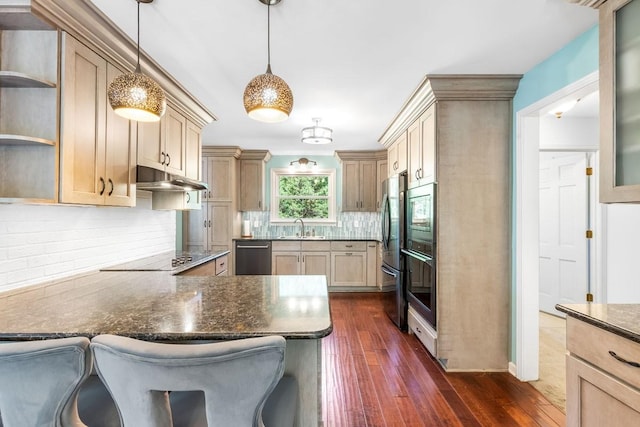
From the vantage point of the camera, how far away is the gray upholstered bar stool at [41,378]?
81cm

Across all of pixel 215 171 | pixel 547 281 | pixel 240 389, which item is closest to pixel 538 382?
pixel 547 281

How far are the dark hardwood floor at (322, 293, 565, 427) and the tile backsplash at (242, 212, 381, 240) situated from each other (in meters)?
2.65

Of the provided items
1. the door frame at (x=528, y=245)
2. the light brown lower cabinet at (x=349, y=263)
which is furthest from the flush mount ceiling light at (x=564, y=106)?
the light brown lower cabinet at (x=349, y=263)

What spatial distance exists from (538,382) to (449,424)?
101 centimetres

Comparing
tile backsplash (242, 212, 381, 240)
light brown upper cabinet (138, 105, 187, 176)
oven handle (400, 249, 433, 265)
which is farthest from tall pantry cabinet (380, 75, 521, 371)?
tile backsplash (242, 212, 381, 240)

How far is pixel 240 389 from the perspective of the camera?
78cm

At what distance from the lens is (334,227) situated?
5.72 m

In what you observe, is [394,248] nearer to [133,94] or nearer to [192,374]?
[133,94]

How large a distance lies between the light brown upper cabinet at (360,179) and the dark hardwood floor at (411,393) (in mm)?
2642

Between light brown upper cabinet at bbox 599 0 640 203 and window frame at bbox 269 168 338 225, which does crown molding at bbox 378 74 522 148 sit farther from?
window frame at bbox 269 168 338 225

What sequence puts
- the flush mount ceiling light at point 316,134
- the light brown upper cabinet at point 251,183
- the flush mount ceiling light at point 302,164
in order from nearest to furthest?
1. the flush mount ceiling light at point 316,134
2. the light brown upper cabinet at point 251,183
3. the flush mount ceiling light at point 302,164

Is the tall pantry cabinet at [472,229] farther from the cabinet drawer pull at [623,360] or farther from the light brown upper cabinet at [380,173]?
the light brown upper cabinet at [380,173]

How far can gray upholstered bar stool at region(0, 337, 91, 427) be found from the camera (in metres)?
0.81

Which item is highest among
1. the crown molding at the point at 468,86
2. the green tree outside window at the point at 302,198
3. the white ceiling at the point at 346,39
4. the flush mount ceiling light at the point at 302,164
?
the white ceiling at the point at 346,39
